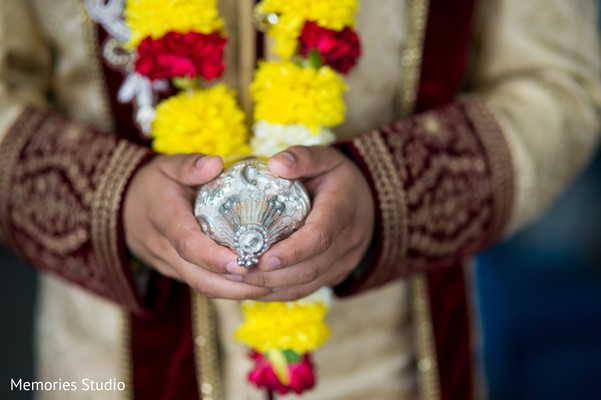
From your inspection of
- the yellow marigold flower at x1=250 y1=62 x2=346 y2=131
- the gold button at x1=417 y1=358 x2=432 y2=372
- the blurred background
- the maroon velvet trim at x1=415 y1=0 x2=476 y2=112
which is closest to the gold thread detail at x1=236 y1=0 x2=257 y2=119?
the yellow marigold flower at x1=250 y1=62 x2=346 y2=131

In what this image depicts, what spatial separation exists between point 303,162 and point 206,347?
1.26 ft

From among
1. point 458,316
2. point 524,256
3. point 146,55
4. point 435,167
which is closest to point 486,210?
point 435,167

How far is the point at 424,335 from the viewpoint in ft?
3.42

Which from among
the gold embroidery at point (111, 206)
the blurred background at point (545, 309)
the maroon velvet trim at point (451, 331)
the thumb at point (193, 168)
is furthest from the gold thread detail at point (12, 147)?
the blurred background at point (545, 309)

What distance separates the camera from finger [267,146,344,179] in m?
0.68

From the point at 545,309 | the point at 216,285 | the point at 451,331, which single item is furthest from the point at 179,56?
the point at 545,309

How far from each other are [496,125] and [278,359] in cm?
42

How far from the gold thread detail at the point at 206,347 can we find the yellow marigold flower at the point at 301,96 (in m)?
0.30

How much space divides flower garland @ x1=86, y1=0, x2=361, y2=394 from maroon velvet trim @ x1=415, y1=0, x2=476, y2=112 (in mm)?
193

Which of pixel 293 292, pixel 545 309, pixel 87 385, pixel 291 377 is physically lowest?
pixel 545 309

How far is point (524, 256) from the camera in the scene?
227 centimetres

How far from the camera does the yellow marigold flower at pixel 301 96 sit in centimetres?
79

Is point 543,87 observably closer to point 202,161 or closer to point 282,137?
point 282,137

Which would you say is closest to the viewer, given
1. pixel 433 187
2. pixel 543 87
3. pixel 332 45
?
pixel 332 45
